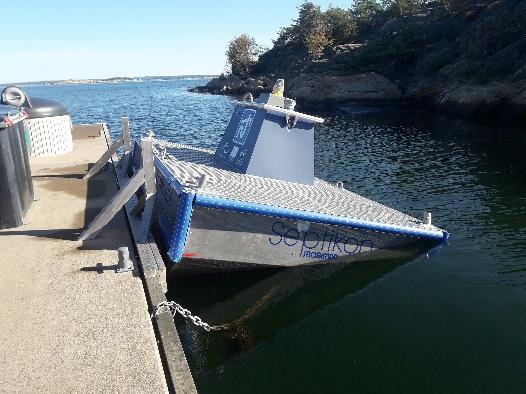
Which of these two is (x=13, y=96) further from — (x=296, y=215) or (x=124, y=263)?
(x=296, y=215)

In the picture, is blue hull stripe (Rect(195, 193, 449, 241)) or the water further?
blue hull stripe (Rect(195, 193, 449, 241))

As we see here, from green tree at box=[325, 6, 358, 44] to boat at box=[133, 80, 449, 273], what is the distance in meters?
87.4

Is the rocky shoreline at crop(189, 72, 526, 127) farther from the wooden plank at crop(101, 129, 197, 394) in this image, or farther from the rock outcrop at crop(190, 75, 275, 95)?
the wooden plank at crop(101, 129, 197, 394)

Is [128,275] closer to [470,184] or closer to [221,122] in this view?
[470,184]

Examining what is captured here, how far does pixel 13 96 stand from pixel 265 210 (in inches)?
358

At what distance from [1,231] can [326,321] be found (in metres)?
6.47

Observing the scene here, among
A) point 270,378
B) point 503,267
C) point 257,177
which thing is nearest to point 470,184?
point 503,267

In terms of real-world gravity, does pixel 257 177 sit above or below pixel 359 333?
above

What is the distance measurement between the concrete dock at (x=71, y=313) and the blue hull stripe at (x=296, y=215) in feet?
5.64

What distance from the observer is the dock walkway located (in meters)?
5.04

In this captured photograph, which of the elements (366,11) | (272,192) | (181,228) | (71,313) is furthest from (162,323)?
(366,11)

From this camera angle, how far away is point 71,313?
6.22m

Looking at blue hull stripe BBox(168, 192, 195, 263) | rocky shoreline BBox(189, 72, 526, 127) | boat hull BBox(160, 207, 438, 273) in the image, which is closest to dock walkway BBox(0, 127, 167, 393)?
blue hull stripe BBox(168, 192, 195, 263)

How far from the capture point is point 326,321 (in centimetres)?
858
